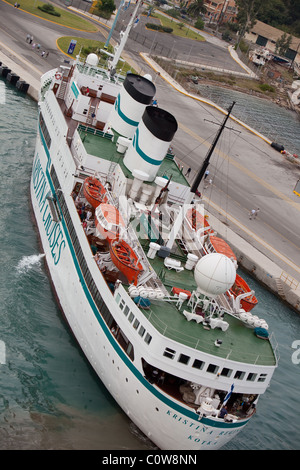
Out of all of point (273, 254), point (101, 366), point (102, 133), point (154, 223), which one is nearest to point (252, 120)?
point (273, 254)

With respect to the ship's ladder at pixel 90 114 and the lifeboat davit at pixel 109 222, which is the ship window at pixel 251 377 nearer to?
the lifeboat davit at pixel 109 222

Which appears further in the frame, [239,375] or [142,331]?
[142,331]

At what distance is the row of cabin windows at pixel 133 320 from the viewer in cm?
2905

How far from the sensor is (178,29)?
153625mm

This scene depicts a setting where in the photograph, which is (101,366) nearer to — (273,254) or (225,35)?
(273,254)

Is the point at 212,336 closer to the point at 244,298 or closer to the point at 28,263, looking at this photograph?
the point at 244,298

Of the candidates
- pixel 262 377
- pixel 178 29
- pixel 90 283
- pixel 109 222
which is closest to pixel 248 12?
pixel 178 29

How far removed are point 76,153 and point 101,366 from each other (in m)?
17.0

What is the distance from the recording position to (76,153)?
4378 centimetres

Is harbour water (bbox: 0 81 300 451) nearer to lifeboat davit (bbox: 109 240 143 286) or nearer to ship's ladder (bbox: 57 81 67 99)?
lifeboat davit (bbox: 109 240 143 286)

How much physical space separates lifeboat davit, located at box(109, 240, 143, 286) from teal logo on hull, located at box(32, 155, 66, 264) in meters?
Result: 5.97

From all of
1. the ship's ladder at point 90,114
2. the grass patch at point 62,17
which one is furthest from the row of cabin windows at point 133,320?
the grass patch at point 62,17

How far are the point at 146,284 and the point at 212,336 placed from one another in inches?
188
